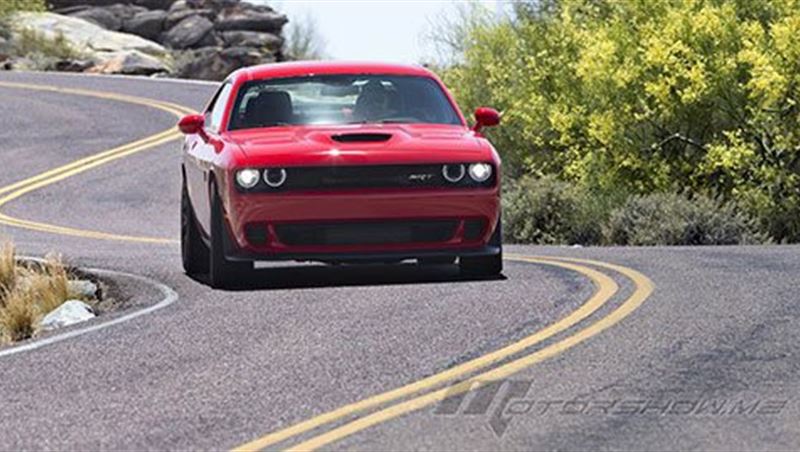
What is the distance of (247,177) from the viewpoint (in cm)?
1304

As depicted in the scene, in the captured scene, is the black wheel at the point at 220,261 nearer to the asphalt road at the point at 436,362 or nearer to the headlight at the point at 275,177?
the asphalt road at the point at 436,362

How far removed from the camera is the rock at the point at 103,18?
6397 cm

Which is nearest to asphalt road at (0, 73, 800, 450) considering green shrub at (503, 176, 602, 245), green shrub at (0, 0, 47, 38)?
green shrub at (503, 176, 602, 245)

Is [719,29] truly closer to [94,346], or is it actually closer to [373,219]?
[373,219]

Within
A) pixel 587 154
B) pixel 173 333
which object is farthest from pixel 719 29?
pixel 173 333

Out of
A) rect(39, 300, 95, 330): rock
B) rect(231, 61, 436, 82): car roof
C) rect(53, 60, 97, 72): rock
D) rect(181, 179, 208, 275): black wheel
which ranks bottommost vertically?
rect(53, 60, 97, 72): rock

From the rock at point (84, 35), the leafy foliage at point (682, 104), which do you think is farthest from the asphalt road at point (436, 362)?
the rock at point (84, 35)

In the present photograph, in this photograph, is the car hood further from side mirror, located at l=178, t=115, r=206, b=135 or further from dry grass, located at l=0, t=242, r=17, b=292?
dry grass, located at l=0, t=242, r=17, b=292

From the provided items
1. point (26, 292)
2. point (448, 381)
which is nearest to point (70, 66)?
point (26, 292)

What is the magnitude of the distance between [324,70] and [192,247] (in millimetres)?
1808

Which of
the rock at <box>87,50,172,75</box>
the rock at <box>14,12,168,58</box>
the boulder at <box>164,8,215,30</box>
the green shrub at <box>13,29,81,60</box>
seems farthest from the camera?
the boulder at <box>164,8,215,30</box>

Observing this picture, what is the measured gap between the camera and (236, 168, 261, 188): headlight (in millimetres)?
13031

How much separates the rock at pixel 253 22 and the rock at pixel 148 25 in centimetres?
205

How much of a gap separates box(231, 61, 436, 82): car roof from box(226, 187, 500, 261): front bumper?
1.73 metres
